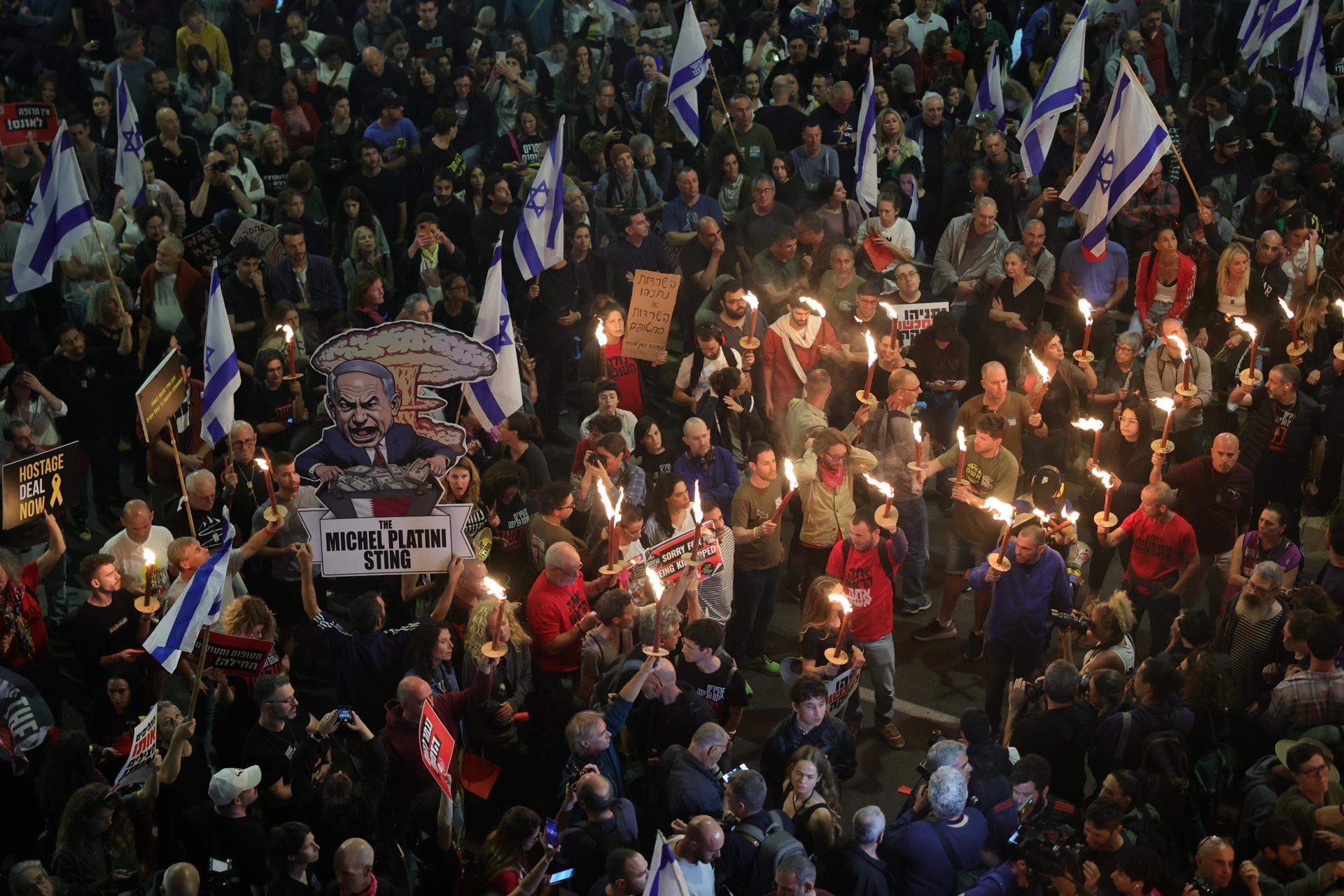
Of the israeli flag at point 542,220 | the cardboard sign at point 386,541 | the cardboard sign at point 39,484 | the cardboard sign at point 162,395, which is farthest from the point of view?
the israeli flag at point 542,220

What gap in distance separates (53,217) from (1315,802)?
10.8 meters

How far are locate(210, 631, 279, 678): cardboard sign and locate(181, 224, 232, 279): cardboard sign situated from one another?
5.70m

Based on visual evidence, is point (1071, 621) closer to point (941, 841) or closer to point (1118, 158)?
point (941, 841)

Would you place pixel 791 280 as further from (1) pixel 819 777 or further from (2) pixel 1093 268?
(1) pixel 819 777

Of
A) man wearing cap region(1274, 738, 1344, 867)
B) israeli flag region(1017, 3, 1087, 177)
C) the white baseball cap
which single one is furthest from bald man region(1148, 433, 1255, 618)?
the white baseball cap

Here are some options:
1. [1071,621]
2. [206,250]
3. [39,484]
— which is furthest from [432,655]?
[206,250]

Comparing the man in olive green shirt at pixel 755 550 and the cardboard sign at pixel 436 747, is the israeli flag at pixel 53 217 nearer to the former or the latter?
the man in olive green shirt at pixel 755 550

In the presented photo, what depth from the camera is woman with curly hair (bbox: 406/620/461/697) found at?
974cm

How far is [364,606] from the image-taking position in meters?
9.99

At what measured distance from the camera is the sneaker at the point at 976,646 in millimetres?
12312

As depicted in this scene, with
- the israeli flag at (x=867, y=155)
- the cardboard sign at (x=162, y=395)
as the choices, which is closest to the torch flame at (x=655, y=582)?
the cardboard sign at (x=162, y=395)

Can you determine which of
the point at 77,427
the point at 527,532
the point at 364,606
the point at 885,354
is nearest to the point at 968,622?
the point at 885,354

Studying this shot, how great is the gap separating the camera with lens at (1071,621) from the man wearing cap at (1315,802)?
6.23 ft

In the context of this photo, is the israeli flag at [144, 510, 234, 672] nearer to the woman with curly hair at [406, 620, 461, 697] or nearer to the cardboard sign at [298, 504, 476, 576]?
the cardboard sign at [298, 504, 476, 576]
